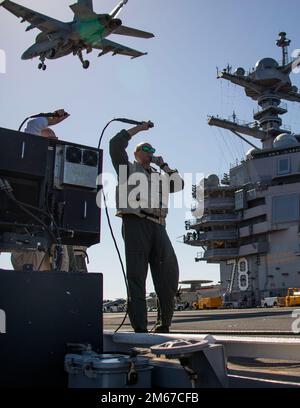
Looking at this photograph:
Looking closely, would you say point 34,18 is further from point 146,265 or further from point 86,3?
point 146,265

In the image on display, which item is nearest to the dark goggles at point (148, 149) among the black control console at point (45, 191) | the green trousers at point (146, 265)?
the green trousers at point (146, 265)

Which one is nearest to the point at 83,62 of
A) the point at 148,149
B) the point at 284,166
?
the point at 148,149

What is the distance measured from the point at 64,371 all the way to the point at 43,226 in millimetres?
960

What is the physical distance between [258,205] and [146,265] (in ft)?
180

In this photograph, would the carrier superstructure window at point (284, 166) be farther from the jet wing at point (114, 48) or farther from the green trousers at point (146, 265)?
the green trousers at point (146, 265)

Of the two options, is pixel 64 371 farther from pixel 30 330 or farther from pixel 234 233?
pixel 234 233

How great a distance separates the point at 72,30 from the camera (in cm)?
2561

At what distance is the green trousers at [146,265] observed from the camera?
394 centimetres

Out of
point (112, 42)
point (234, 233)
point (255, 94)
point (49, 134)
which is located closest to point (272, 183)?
point (234, 233)

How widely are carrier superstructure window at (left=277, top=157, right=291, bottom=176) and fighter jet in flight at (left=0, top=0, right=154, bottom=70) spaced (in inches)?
1236

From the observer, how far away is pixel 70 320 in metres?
2.56

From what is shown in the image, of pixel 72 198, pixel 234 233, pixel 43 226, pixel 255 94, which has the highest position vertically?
pixel 255 94

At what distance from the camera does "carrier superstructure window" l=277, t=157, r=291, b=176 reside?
5488cm

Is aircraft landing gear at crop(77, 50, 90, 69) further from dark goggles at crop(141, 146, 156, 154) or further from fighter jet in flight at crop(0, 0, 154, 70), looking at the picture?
dark goggles at crop(141, 146, 156, 154)
